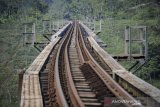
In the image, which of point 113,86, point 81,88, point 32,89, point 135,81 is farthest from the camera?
point 81,88

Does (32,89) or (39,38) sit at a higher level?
(32,89)

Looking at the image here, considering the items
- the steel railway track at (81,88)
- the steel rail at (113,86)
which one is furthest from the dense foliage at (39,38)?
the steel rail at (113,86)

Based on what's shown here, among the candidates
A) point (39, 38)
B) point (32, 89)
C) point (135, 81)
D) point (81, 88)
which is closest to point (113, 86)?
point (135, 81)

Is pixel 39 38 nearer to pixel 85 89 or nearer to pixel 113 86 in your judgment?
pixel 85 89

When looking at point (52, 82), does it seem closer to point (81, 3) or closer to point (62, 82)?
point (62, 82)

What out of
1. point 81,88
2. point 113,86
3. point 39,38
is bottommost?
point 39,38

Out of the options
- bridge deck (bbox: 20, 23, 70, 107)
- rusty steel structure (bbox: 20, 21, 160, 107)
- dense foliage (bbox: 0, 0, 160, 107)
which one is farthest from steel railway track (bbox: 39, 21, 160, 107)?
dense foliage (bbox: 0, 0, 160, 107)

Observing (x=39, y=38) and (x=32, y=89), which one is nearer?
(x=32, y=89)

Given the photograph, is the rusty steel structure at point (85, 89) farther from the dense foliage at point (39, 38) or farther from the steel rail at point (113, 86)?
the dense foliage at point (39, 38)

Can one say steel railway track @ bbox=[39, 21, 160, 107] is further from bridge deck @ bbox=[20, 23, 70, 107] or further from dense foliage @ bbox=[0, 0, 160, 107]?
dense foliage @ bbox=[0, 0, 160, 107]

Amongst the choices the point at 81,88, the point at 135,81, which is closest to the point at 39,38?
the point at 81,88

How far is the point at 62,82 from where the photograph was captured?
331 inches

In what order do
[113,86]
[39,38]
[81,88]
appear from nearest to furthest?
[113,86]
[81,88]
[39,38]

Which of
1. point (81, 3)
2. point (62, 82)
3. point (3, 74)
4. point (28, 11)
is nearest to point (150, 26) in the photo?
point (3, 74)
